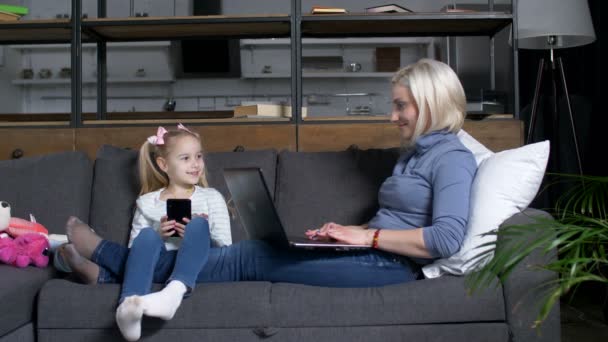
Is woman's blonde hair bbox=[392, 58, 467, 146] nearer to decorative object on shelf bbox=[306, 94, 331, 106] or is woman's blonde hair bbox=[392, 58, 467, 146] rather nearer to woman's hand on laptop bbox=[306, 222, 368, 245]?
Result: woman's hand on laptop bbox=[306, 222, 368, 245]

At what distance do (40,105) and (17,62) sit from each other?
21.2 inches

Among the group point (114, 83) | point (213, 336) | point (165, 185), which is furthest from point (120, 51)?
point (213, 336)

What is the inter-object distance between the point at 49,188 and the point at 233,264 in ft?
3.25

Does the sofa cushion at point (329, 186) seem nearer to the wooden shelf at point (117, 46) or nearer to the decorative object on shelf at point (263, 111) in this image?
the decorative object on shelf at point (263, 111)

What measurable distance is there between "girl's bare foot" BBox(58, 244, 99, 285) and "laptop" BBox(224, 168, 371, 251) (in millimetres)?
498

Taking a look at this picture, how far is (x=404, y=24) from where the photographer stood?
11.6 feet

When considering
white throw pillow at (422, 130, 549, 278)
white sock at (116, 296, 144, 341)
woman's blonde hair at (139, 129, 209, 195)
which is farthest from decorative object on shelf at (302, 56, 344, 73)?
white sock at (116, 296, 144, 341)

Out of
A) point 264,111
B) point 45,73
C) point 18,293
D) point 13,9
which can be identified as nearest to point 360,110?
point 45,73

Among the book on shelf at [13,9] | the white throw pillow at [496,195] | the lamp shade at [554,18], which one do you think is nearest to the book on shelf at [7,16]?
the book on shelf at [13,9]

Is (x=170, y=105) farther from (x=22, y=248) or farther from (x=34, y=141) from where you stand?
(x=22, y=248)

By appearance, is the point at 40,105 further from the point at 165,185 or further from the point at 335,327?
the point at 335,327

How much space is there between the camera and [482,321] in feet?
6.87

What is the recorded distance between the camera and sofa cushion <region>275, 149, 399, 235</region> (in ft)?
9.09

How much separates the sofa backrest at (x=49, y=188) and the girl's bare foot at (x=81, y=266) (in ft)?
1.86
